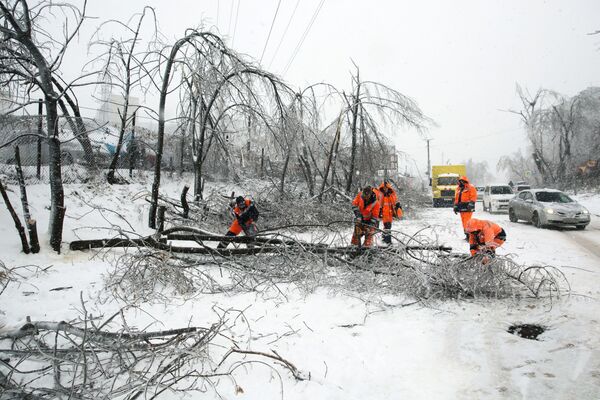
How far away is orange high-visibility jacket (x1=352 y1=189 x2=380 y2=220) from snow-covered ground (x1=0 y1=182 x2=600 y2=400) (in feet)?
9.48

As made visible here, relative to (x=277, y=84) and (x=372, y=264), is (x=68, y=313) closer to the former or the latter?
(x=372, y=264)

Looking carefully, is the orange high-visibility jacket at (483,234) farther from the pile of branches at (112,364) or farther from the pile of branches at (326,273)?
the pile of branches at (112,364)

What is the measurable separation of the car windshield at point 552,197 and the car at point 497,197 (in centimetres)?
559

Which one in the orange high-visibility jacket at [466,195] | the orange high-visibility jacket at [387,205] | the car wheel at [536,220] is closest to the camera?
the orange high-visibility jacket at [387,205]

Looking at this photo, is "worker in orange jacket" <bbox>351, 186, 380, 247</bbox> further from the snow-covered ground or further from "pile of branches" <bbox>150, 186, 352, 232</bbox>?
"pile of branches" <bbox>150, 186, 352, 232</bbox>

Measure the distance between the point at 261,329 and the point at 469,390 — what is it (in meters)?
2.19

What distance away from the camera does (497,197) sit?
1794 cm

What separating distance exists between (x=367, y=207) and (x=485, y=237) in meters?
2.84

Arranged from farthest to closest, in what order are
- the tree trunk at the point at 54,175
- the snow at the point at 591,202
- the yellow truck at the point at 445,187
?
1. the yellow truck at the point at 445,187
2. the snow at the point at 591,202
3. the tree trunk at the point at 54,175

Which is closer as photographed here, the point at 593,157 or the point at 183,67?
Result: the point at 183,67

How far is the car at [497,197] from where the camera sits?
17.7m

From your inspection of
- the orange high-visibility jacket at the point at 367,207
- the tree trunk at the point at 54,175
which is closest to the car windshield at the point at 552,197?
the orange high-visibility jacket at the point at 367,207

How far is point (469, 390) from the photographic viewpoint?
288cm

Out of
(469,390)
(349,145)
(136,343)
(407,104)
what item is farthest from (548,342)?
(349,145)
